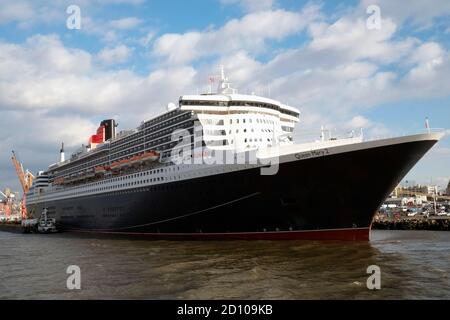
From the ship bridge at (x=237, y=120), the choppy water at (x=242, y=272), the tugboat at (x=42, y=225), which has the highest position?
the ship bridge at (x=237, y=120)

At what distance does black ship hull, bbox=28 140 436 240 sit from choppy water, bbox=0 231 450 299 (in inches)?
38.6

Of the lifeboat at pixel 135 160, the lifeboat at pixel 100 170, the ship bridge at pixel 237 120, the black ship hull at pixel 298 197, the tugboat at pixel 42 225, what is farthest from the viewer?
the tugboat at pixel 42 225

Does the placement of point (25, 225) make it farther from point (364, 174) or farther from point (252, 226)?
point (364, 174)

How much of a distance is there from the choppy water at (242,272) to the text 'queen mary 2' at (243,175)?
159cm

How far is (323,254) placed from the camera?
19.4 m

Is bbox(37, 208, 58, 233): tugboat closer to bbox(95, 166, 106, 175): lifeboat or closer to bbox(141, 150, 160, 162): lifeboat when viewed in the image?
bbox(95, 166, 106, 175): lifeboat

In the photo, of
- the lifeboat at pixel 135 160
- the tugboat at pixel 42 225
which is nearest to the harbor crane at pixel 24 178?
the tugboat at pixel 42 225

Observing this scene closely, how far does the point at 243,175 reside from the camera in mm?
23766

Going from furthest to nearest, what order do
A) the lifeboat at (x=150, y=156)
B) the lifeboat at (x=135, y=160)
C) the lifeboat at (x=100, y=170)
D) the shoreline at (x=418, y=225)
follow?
the lifeboat at (x=100, y=170) → the shoreline at (x=418, y=225) → the lifeboat at (x=135, y=160) → the lifeboat at (x=150, y=156)

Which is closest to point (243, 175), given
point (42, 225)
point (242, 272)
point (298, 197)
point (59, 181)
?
point (298, 197)

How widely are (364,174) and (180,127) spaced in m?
14.0

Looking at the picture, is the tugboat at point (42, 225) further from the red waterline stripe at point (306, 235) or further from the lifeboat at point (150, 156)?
the red waterline stripe at point (306, 235)

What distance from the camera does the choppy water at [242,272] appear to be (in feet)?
43.2

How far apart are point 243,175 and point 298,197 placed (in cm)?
345
